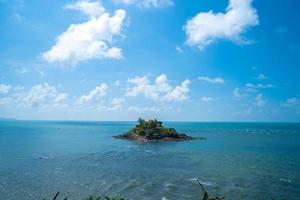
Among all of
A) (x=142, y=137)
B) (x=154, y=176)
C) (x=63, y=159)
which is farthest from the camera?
(x=142, y=137)

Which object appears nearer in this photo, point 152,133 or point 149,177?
point 149,177

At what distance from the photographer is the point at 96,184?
4138cm

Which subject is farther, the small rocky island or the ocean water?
the small rocky island

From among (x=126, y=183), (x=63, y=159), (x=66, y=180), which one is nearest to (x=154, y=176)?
(x=126, y=183)

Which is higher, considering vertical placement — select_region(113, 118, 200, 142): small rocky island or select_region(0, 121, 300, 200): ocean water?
select_region(113, 118, 200, 142): small rocky island

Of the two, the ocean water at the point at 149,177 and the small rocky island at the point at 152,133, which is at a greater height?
the small rocky island at the point at 152,133

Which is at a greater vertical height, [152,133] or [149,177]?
[152,133]

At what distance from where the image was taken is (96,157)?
6938 centimetres

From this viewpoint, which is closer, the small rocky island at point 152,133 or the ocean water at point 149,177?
the ocean water at point 149,177

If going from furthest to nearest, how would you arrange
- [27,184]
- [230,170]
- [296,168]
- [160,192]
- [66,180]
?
[296,168] → [230,170] → [66,180] → [27,184] → [160,192]

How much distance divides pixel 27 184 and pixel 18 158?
28047 mm

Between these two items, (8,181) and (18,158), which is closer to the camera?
(8,181)

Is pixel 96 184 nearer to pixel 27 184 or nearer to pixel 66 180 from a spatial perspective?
pixel 66 180

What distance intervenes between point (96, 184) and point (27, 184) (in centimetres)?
1007
